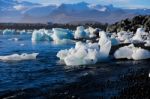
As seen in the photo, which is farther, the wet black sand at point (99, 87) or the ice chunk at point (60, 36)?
the ice chunk at point (60, 36)

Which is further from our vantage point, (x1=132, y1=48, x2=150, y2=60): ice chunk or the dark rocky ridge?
the dark rocky ridge

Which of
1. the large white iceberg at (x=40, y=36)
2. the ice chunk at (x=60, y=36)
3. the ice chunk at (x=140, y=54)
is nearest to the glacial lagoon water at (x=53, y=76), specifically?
the ice chunk at (x=140, y=54)

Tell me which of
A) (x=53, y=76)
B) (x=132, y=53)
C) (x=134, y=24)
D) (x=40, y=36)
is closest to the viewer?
(x=53, y=76)

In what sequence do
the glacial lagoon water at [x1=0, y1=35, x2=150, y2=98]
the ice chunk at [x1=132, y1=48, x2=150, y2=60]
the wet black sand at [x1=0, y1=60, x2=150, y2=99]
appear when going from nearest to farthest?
the wet black sand at [x1=0, y1=60, x2=150, y2=99] < the glacial lagoon water at [x1=0, y1=35, x2=150, y2=98] < the ice chunk at [x1=132, y1=48, x2=150, y2=60]

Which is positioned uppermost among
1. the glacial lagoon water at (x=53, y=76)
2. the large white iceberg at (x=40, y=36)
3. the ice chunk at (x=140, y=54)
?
the ice chunk at (x=140, y=54)

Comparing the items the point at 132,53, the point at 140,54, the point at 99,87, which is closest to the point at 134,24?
the point at 132,53

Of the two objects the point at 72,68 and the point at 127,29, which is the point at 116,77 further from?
the point at 127,29

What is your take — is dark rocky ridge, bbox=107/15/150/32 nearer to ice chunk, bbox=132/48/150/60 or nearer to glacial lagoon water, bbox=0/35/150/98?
ice chunk, bbox=132/48/150/60

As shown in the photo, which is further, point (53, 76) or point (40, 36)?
point (40, 36)

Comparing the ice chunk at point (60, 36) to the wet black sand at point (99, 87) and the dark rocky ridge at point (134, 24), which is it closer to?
the dark rocky ridge at point (134, 24)

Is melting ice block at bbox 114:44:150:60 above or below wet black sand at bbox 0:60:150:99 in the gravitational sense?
above

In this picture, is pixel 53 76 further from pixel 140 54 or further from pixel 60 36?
pixel 60 36

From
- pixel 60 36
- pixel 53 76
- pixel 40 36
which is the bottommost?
pixel 40 36

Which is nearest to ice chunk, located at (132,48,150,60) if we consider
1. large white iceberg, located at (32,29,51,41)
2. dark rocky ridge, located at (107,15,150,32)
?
large white iceberg, located at (32,29,51,41)
